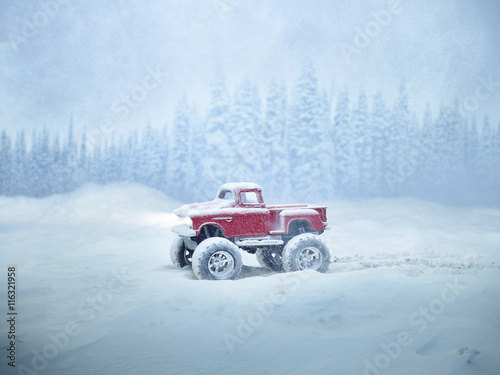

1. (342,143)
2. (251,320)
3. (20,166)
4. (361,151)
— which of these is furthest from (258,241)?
(20,166)

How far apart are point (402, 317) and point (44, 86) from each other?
15675 millimetres

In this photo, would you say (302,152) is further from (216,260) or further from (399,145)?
(216,260)

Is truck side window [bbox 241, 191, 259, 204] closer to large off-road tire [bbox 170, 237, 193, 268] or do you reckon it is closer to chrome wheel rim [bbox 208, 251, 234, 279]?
chrome wheel rim [bbox 208, 251, 234, 279]

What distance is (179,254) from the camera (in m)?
7.69

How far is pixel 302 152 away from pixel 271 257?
12.1 metres

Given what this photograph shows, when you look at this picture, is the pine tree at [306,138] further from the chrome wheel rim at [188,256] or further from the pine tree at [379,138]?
the chrome wheel rim at [188,256]

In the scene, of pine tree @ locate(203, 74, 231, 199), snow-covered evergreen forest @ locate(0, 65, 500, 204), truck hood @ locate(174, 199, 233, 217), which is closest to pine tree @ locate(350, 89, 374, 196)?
snow-covered evergreen forest @ locate(0, 65, 500, 204)

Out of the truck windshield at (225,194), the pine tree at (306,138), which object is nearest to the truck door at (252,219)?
the truck windshield at (225,194)

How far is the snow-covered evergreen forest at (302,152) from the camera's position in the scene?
62.1 ft

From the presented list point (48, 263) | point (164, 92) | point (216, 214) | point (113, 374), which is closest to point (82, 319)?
point (113, 374)

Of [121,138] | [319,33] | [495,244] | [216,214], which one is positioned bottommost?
[495,244]

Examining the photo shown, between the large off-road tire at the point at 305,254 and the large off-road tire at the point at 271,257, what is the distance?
79 cm

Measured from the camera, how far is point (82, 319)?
4172 mm

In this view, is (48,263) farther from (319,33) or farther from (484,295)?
(319,33)
